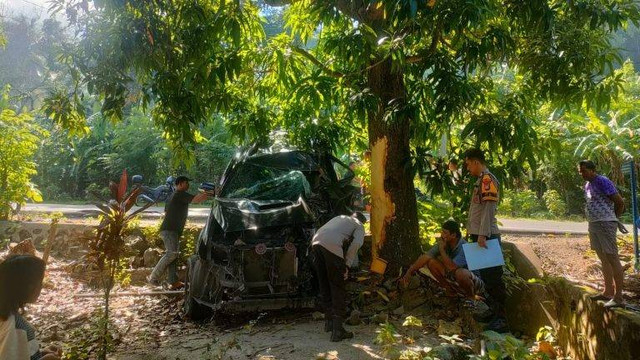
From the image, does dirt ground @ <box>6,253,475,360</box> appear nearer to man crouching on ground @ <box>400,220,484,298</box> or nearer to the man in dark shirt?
man crouching on ground @ <box>400,220,484,298</box>

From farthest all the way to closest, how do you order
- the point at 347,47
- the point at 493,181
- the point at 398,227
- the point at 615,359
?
the point at 398,227 < the point at 493,181 < the point at 347,47 < the point at 615,359

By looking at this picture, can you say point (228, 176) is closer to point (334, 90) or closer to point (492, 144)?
point (334, 90)

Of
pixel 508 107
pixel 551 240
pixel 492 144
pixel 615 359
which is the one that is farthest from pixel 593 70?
pixel 551 240

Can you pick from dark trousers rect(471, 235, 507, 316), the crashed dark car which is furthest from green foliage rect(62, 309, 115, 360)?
dark trousers rect(471, 235, 507, 316)

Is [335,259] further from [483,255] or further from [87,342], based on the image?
[87,342]

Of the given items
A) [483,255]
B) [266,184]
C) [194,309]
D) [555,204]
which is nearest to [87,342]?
[194,309]

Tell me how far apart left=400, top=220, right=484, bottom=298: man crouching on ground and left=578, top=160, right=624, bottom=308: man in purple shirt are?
122 cm

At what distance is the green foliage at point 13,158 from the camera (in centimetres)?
1009

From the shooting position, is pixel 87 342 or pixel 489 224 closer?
pixel 87 342

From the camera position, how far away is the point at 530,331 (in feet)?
16.7

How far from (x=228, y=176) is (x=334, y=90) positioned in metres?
2.27

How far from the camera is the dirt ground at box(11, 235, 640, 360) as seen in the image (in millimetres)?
4520

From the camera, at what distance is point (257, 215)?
17.7ft

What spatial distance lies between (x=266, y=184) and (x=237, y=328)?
196 cm
